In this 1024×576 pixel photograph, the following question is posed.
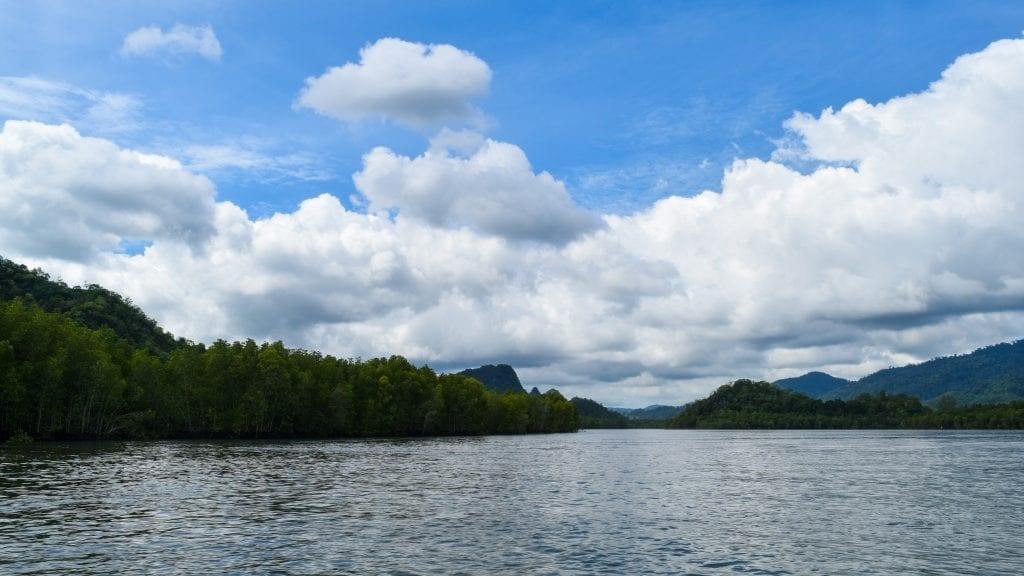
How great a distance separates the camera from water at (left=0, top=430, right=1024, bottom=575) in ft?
98.7

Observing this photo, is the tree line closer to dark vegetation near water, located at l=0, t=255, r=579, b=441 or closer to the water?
dark vegetation near water, located at l=0, t=255, r=579, b=441

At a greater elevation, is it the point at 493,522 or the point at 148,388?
the point at 148,388

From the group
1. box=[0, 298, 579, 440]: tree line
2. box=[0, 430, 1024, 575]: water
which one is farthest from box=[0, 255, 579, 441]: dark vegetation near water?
box=[0, 430, 1024, 575]: water

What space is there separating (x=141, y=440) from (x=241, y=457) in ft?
211

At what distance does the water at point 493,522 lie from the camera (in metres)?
30.1

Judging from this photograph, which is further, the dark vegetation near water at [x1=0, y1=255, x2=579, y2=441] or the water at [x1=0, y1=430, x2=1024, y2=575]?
the dark vegetation near water at [x1=0, y1=255, x2=579, y2=441]

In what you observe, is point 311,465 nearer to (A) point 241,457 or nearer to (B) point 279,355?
(A) point 241,457

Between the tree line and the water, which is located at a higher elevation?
the tree line

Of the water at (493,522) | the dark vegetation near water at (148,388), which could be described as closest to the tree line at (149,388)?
the dark vegetation near water at (148,388)

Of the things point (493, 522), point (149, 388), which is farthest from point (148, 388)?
point (493, 522)

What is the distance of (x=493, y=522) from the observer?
42000mm

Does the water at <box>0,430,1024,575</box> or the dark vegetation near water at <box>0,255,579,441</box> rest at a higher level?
the dark vegetation near water at <box>0,255,579,441</box>

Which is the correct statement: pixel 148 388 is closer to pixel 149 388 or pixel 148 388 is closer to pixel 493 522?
pixel 149 388

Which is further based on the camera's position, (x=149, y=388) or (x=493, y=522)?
(x=149, y=388)
